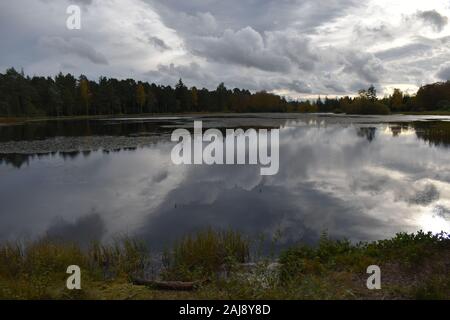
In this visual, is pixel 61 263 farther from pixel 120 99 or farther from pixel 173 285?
pixel 120 99

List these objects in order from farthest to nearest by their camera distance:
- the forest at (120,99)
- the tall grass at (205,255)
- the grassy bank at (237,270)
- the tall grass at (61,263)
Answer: the forest at (120,99)
the tall grass at (205,255)
the tall grass at (61,263)
the grassy bank at (237,270)

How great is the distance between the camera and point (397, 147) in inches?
1391

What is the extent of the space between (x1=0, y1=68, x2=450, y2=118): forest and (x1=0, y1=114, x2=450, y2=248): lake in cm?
7967

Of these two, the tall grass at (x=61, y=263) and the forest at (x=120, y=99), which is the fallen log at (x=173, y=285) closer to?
the tall grass at (x=61, y=263)

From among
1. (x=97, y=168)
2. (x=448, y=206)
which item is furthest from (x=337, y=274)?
(x=97, y=168)

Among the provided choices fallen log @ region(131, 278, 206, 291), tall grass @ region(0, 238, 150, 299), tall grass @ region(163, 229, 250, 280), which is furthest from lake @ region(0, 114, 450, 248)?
fallen log @ region(131, 278, 206, 291)

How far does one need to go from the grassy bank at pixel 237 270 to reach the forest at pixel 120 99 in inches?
3899

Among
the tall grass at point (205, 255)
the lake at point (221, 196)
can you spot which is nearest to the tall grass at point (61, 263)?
the tall grass at point (205, 255)

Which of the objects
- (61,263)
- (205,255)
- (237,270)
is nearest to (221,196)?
(205,255)

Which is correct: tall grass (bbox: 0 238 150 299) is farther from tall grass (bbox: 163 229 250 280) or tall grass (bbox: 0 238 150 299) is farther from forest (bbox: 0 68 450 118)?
forest (bbox: 0 68 450 118)

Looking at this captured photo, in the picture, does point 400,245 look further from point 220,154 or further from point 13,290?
point 220,154

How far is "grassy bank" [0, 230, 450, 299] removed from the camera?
7.80 meters

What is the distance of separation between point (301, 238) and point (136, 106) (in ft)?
464

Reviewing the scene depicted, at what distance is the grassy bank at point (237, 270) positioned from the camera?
307 inches
